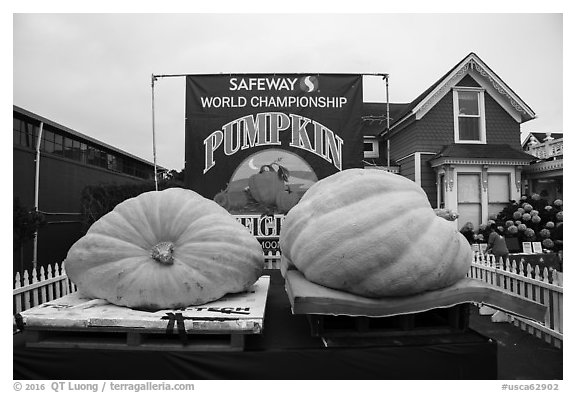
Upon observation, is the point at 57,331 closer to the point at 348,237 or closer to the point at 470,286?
the point at 348,237

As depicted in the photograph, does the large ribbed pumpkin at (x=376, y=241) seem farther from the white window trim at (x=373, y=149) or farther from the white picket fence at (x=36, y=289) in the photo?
the white window trim at (x=373, y=149)

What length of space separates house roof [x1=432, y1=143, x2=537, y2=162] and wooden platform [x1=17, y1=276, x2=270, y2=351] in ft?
21.6

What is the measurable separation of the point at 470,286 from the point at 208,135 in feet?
13.1

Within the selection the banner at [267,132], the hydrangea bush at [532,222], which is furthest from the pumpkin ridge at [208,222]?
the hydrangea bush at [532,222]

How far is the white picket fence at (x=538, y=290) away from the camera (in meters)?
3.24

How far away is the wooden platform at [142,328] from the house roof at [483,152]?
6.58m

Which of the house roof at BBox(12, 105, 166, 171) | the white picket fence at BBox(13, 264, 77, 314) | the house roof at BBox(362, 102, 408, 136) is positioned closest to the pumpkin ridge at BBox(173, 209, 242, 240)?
the white picket fence at BBox(13, 264, 77, 314)

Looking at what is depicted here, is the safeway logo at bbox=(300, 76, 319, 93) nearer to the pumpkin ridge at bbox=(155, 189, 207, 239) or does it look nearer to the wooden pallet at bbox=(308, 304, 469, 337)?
the pumpkin ridge at bbox=(155, 189, 207, 239)

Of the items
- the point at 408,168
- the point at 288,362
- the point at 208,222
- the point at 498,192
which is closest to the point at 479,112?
the point at 498,192

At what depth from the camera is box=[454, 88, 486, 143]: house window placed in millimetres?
8031

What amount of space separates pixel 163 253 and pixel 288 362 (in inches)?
38.5

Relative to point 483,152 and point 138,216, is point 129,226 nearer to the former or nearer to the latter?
point 138,216

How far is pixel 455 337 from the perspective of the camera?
1.97m

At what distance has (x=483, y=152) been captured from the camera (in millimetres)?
7496
